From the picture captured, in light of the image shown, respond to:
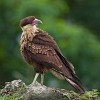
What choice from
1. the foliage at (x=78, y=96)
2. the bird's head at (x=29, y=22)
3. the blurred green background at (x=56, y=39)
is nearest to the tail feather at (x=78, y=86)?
the foliage at (x=78, y=96)

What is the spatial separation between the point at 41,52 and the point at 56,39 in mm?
7636

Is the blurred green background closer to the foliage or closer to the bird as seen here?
the bird

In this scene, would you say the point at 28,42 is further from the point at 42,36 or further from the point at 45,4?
the point at 45,4

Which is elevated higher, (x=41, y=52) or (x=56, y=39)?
(x=56, y=39)

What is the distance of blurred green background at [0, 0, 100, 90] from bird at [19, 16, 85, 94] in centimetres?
654

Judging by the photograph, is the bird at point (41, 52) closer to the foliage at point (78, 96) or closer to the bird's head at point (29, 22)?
the bird's head at point (29, 22)

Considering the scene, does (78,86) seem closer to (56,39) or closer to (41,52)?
(41,52)

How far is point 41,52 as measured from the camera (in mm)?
14984

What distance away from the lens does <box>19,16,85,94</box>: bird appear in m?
14.7

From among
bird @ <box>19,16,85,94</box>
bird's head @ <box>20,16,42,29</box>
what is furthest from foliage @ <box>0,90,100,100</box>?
A: bird's head @ <box>20,16,42,29</box>

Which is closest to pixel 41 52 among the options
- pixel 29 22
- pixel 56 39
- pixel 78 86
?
pixel 29 22

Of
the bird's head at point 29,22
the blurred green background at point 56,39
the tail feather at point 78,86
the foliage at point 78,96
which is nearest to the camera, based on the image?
the foliage at point 78,96

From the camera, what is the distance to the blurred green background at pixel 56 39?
2259cm

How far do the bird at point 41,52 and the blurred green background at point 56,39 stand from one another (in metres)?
6.54
